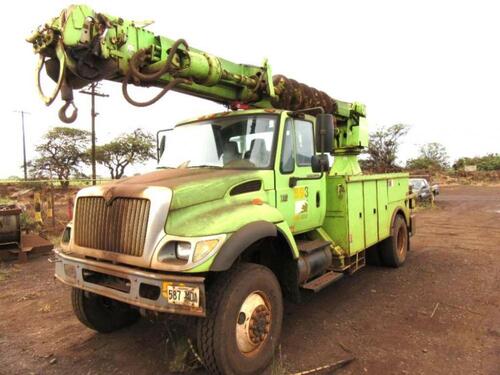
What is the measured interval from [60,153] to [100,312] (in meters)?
40.7

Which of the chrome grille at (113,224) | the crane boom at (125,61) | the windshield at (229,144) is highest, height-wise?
the crane boom at (125,61)

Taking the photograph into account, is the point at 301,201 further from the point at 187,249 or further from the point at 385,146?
the point at 385,146

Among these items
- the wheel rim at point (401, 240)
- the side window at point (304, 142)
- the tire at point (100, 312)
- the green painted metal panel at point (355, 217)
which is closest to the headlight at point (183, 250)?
the tire at point (100, 312)

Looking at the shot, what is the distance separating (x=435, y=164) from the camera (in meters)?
56.8

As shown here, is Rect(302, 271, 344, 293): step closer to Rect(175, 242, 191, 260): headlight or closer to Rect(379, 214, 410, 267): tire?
Rect(175, 242, 191, 260): headlight

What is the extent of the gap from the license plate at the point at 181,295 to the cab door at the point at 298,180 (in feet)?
5.34

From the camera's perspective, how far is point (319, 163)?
498 cm

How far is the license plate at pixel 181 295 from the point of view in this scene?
10.3 feet

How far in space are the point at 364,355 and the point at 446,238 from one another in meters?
7.84

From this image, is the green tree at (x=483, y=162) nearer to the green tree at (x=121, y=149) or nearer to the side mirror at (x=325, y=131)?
the green tree at (x=121, y=149)

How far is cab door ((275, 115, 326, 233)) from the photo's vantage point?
4.57 metres

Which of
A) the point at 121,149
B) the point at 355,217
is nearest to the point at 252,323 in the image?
the point at 355,217

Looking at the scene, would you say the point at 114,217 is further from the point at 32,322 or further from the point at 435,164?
the point at 435,164

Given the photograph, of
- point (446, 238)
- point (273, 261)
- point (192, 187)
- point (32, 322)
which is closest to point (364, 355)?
point (273, 261)
